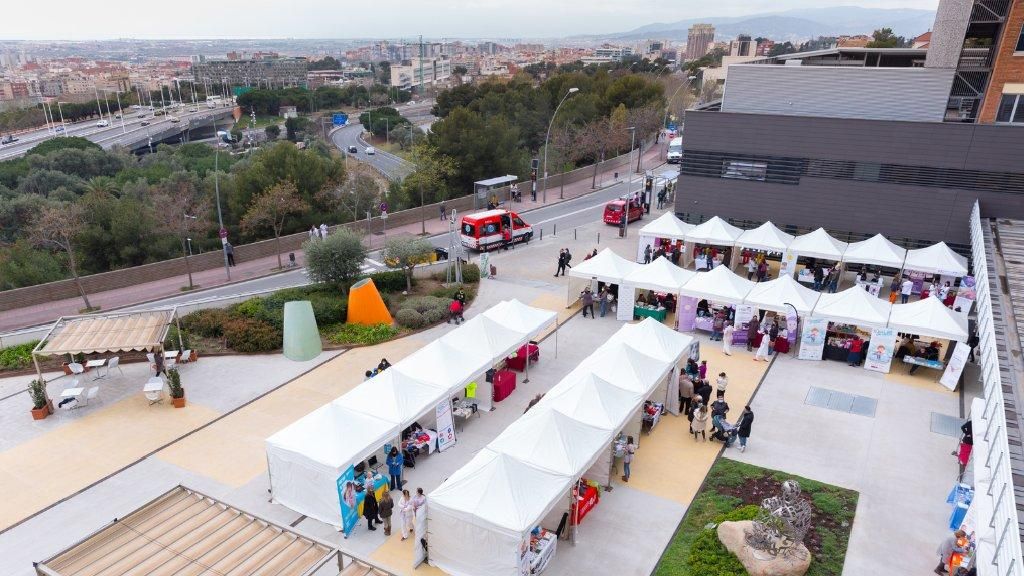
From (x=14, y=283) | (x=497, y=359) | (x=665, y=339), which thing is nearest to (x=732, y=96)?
(x=665, y=339)

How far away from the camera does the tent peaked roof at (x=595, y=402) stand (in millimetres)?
13344

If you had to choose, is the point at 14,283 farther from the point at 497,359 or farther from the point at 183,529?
the point at 183,529

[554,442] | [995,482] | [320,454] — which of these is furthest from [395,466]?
[995,482]

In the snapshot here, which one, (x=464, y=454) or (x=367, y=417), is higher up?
(x=367, y=417)

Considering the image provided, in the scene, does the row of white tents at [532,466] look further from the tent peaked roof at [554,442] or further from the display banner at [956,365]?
the display banner at [956,365]

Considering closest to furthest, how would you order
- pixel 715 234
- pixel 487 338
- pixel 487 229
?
pixel 487 338
pixel 715 234
pixel 487 229

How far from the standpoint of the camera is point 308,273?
2441cm

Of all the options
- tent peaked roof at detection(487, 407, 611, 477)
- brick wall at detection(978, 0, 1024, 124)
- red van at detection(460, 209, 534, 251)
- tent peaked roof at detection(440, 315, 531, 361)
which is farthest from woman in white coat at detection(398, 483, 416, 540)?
brick wall at detection(978, 0, 1024, 124)

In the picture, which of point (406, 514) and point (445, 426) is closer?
point (406, 514)

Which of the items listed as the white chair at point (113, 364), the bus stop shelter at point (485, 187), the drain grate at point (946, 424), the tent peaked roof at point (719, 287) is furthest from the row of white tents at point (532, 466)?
the bus stop shelter at point (485, 187)

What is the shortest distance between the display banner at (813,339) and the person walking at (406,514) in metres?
13.3

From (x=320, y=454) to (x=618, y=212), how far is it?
25.9m

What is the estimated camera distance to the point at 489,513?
10.6 m

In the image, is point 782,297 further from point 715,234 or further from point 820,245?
point 715,234
